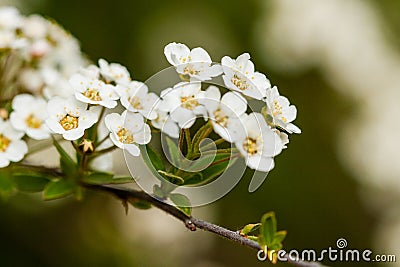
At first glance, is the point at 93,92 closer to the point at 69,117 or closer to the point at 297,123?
the point at 69,117

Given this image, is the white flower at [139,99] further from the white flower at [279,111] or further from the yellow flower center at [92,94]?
the white flower at [279,111]

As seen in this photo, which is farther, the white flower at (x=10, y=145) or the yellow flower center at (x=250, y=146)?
the white flower at (x=10, y=145)

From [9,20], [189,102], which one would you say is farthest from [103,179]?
[9,20]

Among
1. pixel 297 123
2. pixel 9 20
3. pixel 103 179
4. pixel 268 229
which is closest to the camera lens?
pixel 268 229

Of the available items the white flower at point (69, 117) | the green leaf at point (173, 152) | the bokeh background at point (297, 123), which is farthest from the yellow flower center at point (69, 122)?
the bokeh background at point (297, 123)

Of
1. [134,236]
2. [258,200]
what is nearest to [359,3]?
[258,200]

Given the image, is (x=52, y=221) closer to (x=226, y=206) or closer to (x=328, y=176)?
(x=226, y=206)
